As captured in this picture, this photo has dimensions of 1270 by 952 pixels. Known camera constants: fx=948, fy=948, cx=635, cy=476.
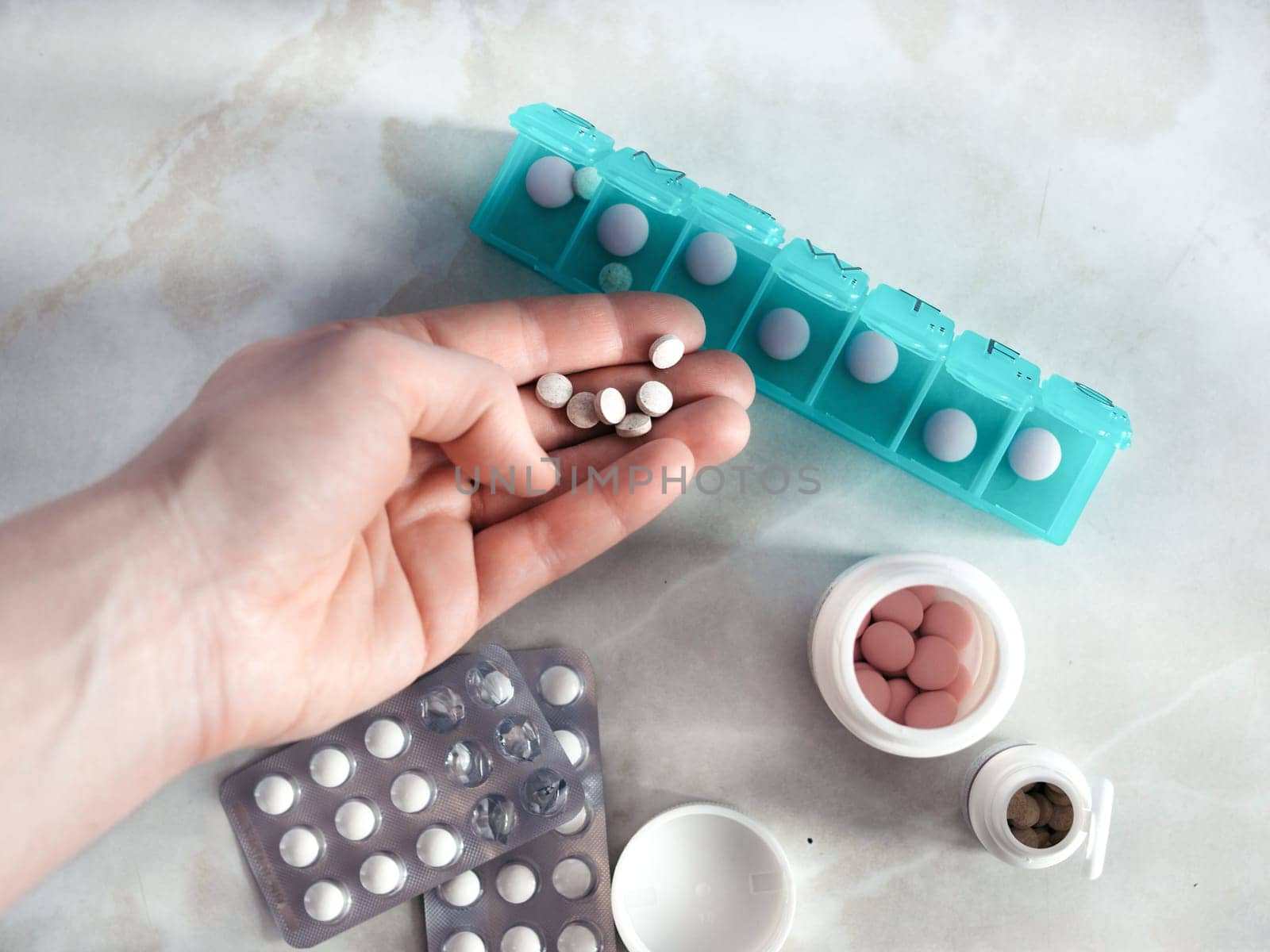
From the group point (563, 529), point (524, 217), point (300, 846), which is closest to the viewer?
point (563, 529)

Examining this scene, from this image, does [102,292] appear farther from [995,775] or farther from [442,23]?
[995,775]

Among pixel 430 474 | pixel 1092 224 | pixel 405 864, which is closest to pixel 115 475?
pixel 430 474

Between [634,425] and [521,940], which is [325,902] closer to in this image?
[521,940]

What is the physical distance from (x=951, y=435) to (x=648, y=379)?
542mm

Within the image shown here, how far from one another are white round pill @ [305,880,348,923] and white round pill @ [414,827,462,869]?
16 centimetres

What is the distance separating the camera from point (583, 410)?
164 centimetres

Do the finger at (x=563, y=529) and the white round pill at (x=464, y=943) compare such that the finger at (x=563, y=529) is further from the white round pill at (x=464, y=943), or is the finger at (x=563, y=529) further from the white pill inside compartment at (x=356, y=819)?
the white round pill at (x=464, y=943)

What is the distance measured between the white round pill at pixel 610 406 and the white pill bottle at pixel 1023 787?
0.92 m

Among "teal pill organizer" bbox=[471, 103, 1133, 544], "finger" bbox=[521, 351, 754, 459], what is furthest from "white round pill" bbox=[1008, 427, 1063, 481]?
"finger" bbox=[521, 351, 754, 459]

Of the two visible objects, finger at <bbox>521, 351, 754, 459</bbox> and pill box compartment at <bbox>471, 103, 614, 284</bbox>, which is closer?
finger at <bbox>521, 351, 754, 459</bbox>

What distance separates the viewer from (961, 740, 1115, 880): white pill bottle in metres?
1.60

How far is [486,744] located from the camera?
5.54 feet

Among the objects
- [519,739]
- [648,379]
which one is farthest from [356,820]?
[648,379]

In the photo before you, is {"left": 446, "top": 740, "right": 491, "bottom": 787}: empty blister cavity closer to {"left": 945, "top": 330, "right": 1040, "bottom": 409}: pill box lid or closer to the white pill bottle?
the white pill bottle
